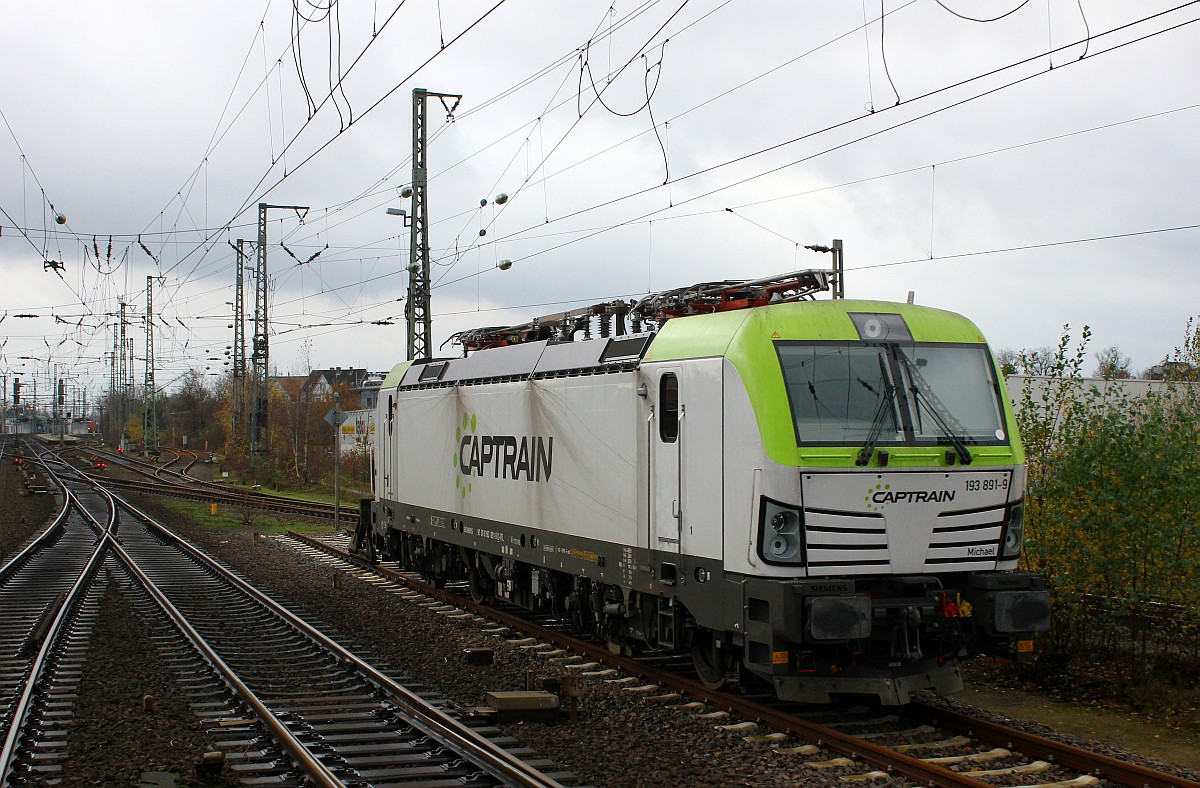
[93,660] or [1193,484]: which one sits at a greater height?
[1193,484]

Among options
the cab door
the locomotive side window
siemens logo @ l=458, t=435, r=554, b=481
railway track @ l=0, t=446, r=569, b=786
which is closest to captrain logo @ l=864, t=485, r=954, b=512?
the cab door

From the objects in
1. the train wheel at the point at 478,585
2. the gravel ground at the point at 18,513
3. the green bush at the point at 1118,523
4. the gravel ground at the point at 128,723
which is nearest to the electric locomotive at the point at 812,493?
the green bush at the point at 1118,523

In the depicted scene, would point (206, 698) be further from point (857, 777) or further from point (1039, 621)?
point (1039, 621)

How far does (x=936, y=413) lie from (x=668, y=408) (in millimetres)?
2409

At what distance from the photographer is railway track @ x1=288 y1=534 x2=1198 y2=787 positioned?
770cm

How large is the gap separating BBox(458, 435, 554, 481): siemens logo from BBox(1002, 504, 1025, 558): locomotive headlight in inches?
207

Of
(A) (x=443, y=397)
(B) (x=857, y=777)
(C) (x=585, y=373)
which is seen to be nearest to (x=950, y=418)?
(B) (x=857, y=777)

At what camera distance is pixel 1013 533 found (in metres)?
9.49

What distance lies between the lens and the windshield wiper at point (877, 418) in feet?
29.1

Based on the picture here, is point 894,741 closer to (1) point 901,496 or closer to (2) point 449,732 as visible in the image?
(1) point 901,496

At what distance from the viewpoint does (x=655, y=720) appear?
9586 millimetres

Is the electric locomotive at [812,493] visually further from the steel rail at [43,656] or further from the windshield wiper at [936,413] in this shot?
the steel rail at [43,656]

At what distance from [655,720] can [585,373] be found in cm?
402

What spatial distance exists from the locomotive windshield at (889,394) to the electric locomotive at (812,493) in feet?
0.05
